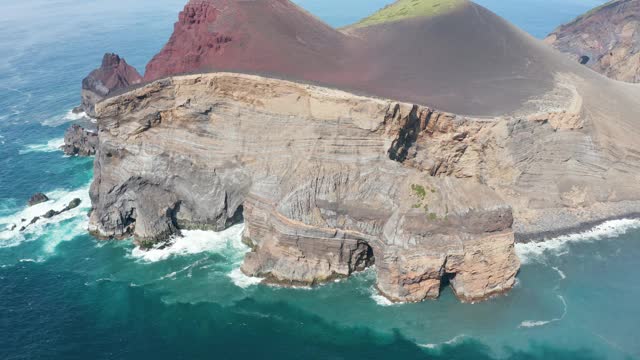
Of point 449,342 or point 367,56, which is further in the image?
point 367,56

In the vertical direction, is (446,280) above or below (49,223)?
above

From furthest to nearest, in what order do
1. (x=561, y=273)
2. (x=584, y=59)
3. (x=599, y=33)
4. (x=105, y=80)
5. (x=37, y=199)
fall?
(x=599, y=33) → (x=584, y=59) → (x=105, y=80) → (x=37, y=199) → (x=561, y=273)

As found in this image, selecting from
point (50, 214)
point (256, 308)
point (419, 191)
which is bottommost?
point (256, 308)

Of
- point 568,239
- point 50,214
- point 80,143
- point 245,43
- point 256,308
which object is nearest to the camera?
point 256,308

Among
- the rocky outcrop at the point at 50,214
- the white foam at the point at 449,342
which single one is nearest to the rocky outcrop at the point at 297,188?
the white foam at the point at 449,342

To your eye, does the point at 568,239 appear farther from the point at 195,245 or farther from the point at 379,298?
the point at 195,245

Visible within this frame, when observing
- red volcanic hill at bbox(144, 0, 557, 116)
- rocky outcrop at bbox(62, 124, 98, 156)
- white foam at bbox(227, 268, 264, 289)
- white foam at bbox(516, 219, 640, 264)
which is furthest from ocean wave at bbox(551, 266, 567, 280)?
rocky outcrop at bbox(62, 124, 98, 156)

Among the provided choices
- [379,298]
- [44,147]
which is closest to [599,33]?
[379,298]

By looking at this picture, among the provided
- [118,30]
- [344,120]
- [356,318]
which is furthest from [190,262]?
[118,30]
